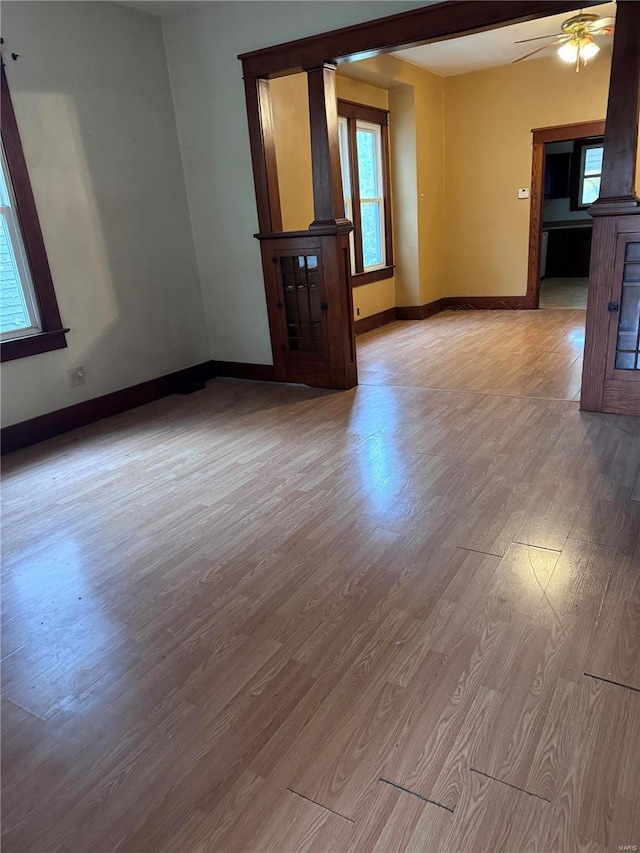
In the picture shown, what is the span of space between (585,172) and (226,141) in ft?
26.0

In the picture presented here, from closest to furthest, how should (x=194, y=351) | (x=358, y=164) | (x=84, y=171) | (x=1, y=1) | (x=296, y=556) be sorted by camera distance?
1. (x=296, y=556)
2. (x=1, y=1)
3. (x=84, y=171)
4. (x=194, y=351)
5. (x=358, y=164)

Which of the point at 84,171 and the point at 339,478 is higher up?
the point at 84,171

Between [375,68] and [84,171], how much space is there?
3.38 m

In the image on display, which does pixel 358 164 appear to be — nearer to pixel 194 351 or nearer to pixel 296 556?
pixel 194 351

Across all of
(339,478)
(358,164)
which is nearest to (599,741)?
(339,478)

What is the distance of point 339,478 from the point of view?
9.98 feet

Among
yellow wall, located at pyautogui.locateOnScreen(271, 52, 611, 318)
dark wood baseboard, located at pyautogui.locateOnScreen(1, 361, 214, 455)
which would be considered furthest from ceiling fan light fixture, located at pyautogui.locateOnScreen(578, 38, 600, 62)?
dark wood baseboard, located at pyautogui.locateOnScreen(1, 361, 214, 455)

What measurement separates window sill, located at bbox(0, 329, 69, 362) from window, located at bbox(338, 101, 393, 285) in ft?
11.4

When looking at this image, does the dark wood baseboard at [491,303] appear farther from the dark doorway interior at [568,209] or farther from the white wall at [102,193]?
the white wall at [102,193]

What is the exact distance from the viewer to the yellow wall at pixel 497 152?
6.55 meters

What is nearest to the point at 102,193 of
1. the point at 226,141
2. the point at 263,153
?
the point at 226,141

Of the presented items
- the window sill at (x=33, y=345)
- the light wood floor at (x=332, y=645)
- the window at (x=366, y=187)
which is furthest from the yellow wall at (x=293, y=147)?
the light wood floor at (x=332, y=645)

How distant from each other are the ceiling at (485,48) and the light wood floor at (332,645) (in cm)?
400

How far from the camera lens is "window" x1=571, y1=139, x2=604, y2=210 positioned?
9.78 m
